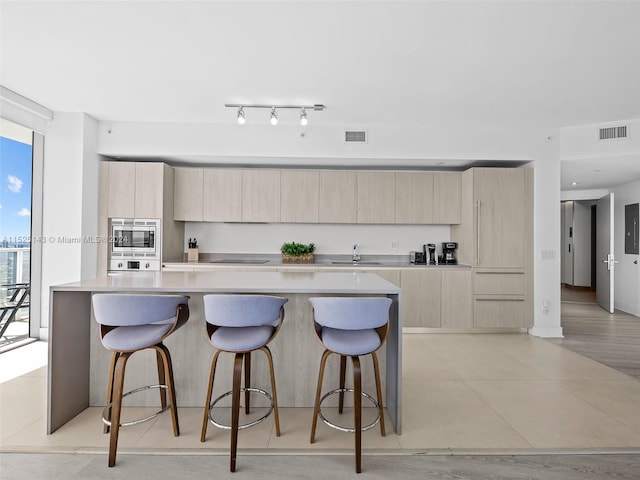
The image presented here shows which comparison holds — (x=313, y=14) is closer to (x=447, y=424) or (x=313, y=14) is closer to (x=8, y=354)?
(x=447, y=424)

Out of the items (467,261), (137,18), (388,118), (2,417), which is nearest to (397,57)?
(388,118)

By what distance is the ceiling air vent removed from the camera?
189 inches

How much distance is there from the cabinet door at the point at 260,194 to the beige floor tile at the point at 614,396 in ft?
12.4

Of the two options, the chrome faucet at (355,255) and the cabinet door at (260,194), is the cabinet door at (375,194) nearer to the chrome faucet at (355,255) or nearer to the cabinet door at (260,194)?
the chrome faucet at (355,255)

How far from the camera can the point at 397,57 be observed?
3.07 m

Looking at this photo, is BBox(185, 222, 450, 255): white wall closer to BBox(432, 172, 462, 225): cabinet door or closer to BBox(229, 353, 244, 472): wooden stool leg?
BBox(432, 172, 462, 225): cabinet door

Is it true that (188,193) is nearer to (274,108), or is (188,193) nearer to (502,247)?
(274,108)

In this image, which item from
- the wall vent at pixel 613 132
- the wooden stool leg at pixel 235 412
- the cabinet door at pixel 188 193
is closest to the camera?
the wooden stool leg at pixel 235 412

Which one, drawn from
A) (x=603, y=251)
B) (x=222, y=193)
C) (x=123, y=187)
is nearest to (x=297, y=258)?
(x=222, y=193)

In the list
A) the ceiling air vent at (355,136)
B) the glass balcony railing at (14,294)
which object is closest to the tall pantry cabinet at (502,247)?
the ceiling air vent at (355,136)

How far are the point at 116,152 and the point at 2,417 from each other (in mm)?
3242

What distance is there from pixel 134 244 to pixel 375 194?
3.25m

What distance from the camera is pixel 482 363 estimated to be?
3.81 metres

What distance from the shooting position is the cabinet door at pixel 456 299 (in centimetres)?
488
